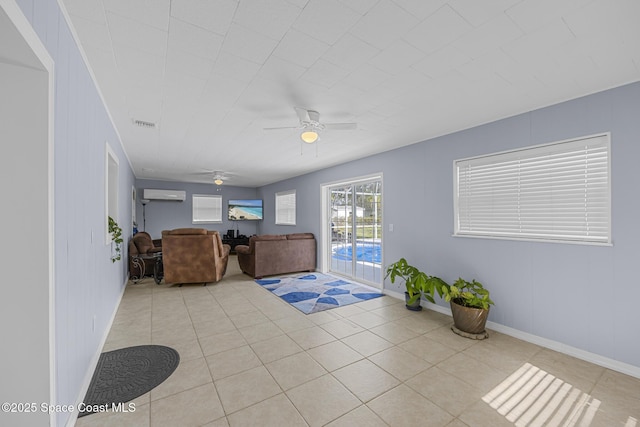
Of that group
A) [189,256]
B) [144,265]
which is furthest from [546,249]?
[144,265]

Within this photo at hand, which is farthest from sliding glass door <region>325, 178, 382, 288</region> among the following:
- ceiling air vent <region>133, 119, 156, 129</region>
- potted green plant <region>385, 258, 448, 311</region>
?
ceiling air vent <region>133, 119, 156, 129</region>

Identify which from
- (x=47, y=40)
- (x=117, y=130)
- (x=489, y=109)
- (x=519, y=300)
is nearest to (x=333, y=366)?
(x=519, y=300)

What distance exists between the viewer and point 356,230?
561 cm

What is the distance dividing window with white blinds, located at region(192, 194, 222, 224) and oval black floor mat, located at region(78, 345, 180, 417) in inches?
283

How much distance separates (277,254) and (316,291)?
151cm

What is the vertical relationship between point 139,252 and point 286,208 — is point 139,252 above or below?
below

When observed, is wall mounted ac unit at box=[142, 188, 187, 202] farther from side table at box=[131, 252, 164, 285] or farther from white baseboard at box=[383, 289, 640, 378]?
white baseboard at box=[383, 289, 640, 378]

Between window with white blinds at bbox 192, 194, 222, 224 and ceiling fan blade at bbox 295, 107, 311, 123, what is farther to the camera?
window with white blinds at bbox 192, 194, 222, 224

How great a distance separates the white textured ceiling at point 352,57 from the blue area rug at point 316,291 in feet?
8.87

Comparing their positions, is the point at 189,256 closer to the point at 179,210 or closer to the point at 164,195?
the point at 164,195

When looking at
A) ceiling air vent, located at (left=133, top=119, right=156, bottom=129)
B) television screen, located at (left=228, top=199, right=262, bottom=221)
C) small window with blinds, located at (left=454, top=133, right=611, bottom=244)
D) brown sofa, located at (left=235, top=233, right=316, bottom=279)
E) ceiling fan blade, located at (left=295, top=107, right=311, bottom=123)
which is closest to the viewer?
small window with blinds, located at (left=454, top=133, right=611, bottom=244)

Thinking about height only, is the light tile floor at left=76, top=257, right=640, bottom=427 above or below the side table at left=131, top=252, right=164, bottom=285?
below

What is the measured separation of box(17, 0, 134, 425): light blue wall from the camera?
1.45m

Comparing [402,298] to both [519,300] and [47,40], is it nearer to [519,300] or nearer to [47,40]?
[519,300]
